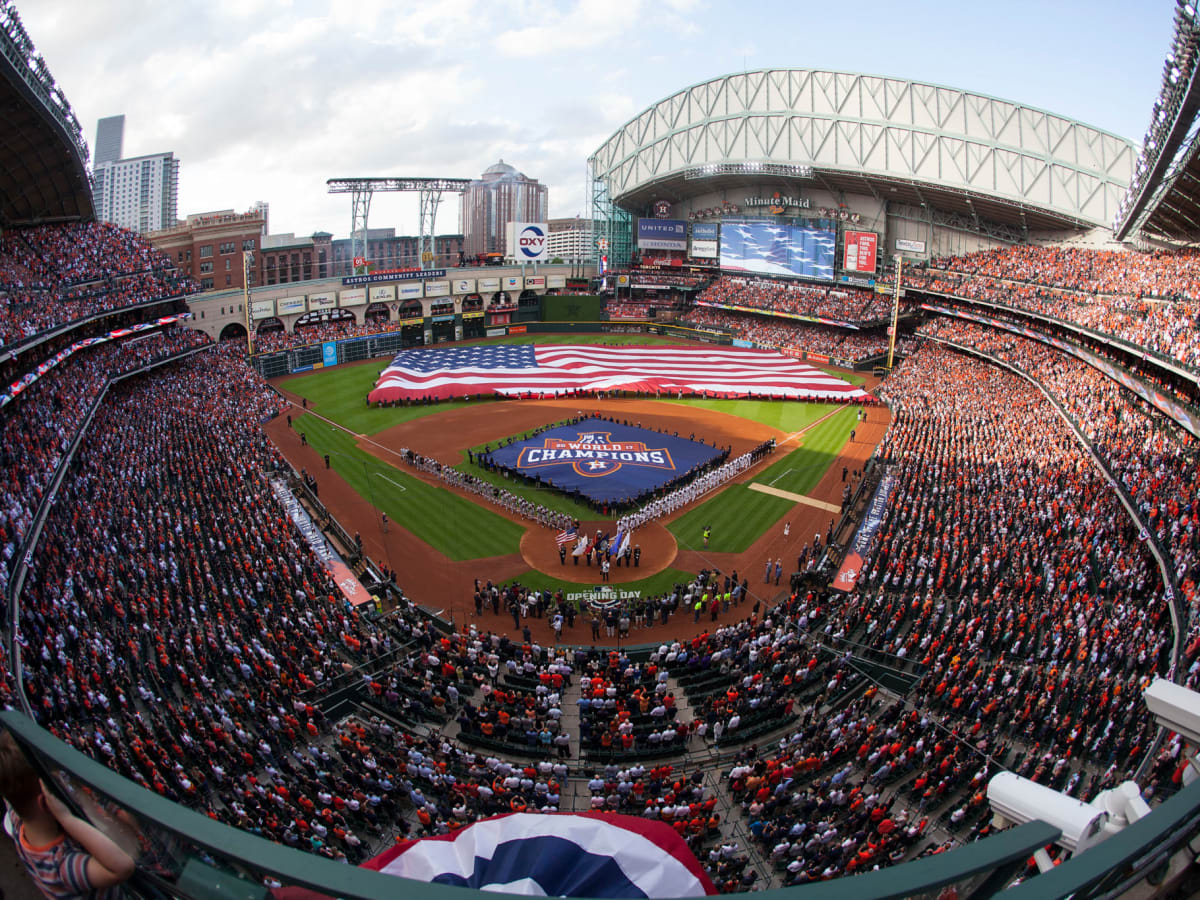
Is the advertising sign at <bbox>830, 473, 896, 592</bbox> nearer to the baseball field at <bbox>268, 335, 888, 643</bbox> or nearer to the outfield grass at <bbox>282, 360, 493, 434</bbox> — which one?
the baseball field at <bbox>268, 335, 888, 643</bbox>

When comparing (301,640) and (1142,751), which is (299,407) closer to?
(301,640)

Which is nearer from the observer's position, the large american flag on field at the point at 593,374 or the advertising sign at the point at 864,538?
the advertising sign at the point at 864,538

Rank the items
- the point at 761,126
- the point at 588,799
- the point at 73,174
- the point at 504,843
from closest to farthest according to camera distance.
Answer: the point at 504,843 < the point at 588,799 < the point at 73,174 < the point at 761,126

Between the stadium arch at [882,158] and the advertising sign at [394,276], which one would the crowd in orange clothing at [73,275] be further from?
the stadium arch at [882,158]

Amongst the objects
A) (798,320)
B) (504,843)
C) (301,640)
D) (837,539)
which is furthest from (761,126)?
(504,843)

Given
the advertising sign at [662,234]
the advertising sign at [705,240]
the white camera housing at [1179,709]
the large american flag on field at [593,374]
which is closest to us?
the white camera housing at [1179,709]

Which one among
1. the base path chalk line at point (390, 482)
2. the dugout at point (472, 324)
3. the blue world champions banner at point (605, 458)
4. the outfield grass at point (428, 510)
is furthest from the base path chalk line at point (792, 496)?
the dugout at point (472, 324)

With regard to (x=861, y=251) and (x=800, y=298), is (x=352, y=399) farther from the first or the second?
(x=861, y=251)

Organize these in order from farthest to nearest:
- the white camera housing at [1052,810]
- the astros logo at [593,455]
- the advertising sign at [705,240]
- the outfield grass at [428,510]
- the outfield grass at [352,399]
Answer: the advertising sign at [705,240], the outfield grass at [352,399], the astros logo at [593,455], the outfield grass at [428,510], the white camera housing at [1052,810]
